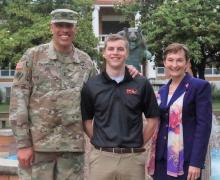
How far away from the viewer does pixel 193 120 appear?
11.4ft

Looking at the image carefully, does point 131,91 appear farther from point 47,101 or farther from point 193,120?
point 47,101

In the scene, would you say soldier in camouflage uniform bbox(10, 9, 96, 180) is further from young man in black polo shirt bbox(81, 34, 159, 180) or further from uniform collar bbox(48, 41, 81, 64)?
young man in black polo shirt bbox(81, 34, 159, 180)

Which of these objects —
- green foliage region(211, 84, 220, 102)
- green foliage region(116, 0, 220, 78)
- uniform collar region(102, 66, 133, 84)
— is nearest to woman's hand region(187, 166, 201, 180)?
uniform collar region(102, 66, 133, 84)

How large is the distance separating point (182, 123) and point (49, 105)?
3.47 ft

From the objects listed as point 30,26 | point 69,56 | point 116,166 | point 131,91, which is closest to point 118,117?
point 131,91

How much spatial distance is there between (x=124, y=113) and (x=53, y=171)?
2.82ft

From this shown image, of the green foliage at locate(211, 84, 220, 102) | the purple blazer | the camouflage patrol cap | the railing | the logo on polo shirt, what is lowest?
the green foliage at locate(211, 84, 220, 102)

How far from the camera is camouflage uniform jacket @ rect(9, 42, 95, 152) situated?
3871mm

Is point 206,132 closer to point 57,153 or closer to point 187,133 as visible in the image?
point 187,133

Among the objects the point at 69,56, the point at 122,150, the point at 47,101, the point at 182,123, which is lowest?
the point at 122,150

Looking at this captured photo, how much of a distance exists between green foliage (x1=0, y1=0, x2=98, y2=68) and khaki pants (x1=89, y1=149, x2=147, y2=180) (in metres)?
20.2

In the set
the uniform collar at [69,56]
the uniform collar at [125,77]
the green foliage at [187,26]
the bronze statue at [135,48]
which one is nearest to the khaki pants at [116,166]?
the uniform collar at [125,77]

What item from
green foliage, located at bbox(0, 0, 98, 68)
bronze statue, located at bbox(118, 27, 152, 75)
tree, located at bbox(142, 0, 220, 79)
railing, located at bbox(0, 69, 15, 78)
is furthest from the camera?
railing, located at bbox(0, 69, 15, 78)

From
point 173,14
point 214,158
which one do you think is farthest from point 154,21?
point 214,158
